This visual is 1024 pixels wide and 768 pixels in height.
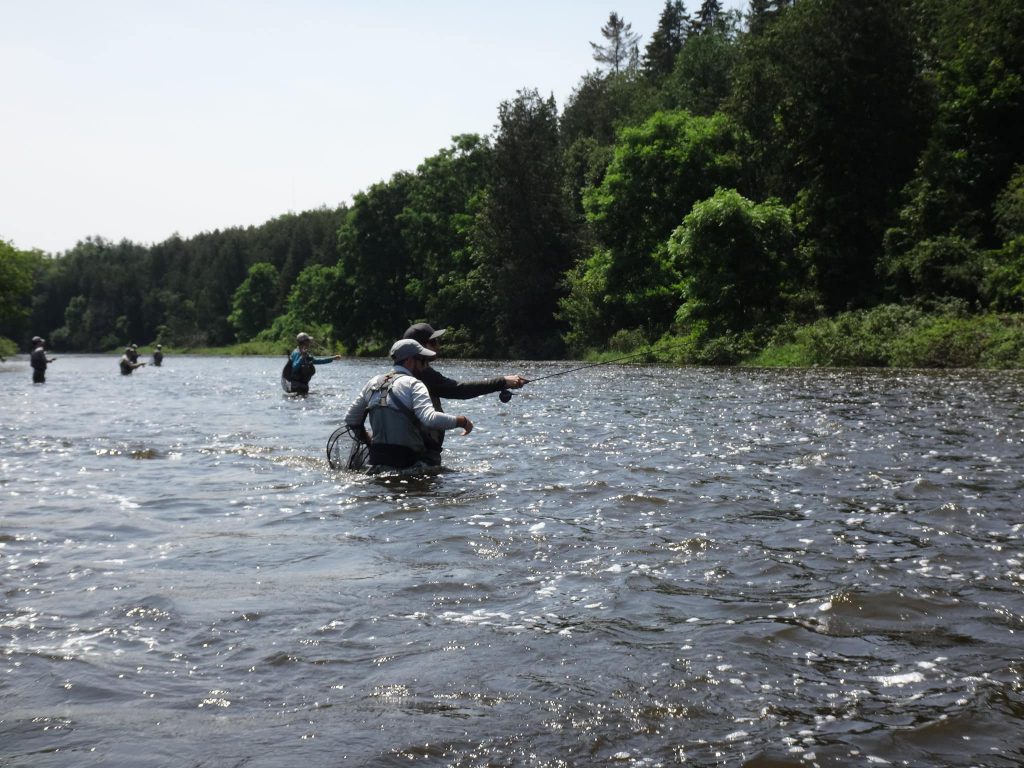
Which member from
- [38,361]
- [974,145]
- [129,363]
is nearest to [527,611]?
[38,361]

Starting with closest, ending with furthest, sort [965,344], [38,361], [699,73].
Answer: [965,344]
[38,361]
[699,73]

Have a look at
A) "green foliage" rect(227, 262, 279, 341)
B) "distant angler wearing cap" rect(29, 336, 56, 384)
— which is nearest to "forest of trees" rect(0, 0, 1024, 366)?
"distant angler wearing cap" rect(29, 336, 56, 384)

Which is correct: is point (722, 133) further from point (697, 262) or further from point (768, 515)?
point (768, 515)

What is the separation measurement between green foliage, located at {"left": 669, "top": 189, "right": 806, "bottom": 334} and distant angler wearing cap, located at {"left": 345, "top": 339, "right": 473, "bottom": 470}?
32.8m

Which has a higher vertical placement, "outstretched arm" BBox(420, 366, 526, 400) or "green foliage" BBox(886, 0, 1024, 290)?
"green foliage" BBox(886, 0, 1024, 290)

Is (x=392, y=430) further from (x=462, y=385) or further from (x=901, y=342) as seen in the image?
(x=901, y=342)

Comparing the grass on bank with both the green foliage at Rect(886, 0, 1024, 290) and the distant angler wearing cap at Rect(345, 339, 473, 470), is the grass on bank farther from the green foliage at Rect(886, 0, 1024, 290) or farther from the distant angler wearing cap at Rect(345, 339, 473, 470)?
the distant angler wearing cap at Rect(345, 339, 473, 470)

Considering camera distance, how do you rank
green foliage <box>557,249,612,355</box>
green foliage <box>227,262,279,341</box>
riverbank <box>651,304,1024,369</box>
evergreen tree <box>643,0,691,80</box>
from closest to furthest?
riverbank <box>651,304,1024,369</box>, green foliage <box>557,249,612,355</box>, evergreen tree <box>643,0,691,80</box>, green foliage <box>227,262,279,341</box>

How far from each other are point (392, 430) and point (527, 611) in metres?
5.71

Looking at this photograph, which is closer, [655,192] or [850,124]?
[850,124]

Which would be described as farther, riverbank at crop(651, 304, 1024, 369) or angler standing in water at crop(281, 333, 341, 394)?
riverbank at crop(651, 304, 1024, 369)

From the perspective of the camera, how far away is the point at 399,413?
37.3 ft

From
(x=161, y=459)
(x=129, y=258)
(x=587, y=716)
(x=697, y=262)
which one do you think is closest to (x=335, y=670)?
(x=587, y=716)

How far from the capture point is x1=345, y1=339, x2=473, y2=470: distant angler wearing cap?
36.5 feet
